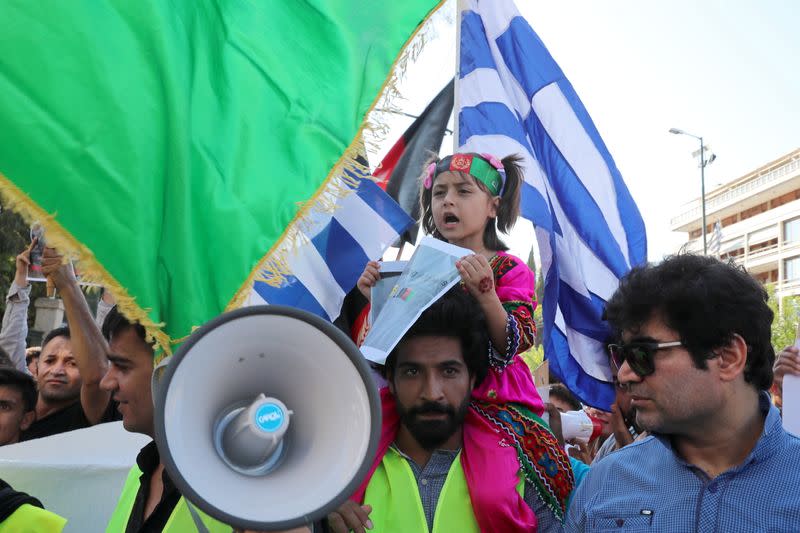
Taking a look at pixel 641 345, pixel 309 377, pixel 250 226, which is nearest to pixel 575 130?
pixel 641 345

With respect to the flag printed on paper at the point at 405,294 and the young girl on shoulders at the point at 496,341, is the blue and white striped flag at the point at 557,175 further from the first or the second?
the flag printed on paper at the point at 405,294

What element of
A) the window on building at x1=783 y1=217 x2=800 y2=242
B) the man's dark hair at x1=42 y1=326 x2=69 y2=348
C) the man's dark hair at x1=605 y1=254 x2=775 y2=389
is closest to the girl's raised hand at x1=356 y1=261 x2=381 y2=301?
the man's dark hair at x1=605 y1=254 x2=775 y2=389

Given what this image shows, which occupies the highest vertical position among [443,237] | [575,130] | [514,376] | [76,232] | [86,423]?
[575,130]

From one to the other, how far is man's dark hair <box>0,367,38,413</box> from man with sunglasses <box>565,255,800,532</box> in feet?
9.66

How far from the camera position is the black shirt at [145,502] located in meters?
2.40

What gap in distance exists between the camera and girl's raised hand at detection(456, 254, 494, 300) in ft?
8.83

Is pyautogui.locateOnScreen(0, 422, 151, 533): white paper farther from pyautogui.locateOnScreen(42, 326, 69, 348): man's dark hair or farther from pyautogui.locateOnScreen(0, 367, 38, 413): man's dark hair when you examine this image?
pyautogui.locateOnScreen(42, 326, 69, 348): man's dark hair

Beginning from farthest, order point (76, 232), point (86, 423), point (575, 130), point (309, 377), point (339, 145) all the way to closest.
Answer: point (575, 130) → point (86, 423) → point (339, 145) → point (76, 232) → point (309, 377)

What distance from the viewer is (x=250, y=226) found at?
2.25 m

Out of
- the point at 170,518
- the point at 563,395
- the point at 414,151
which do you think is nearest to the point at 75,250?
the point at 170,518

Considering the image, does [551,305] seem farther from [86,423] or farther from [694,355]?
[86,423]

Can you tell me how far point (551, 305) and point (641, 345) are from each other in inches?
92.8

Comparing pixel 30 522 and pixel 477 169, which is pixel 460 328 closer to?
pixel 477 169

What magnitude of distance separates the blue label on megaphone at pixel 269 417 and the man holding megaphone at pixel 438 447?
0.81 metres
